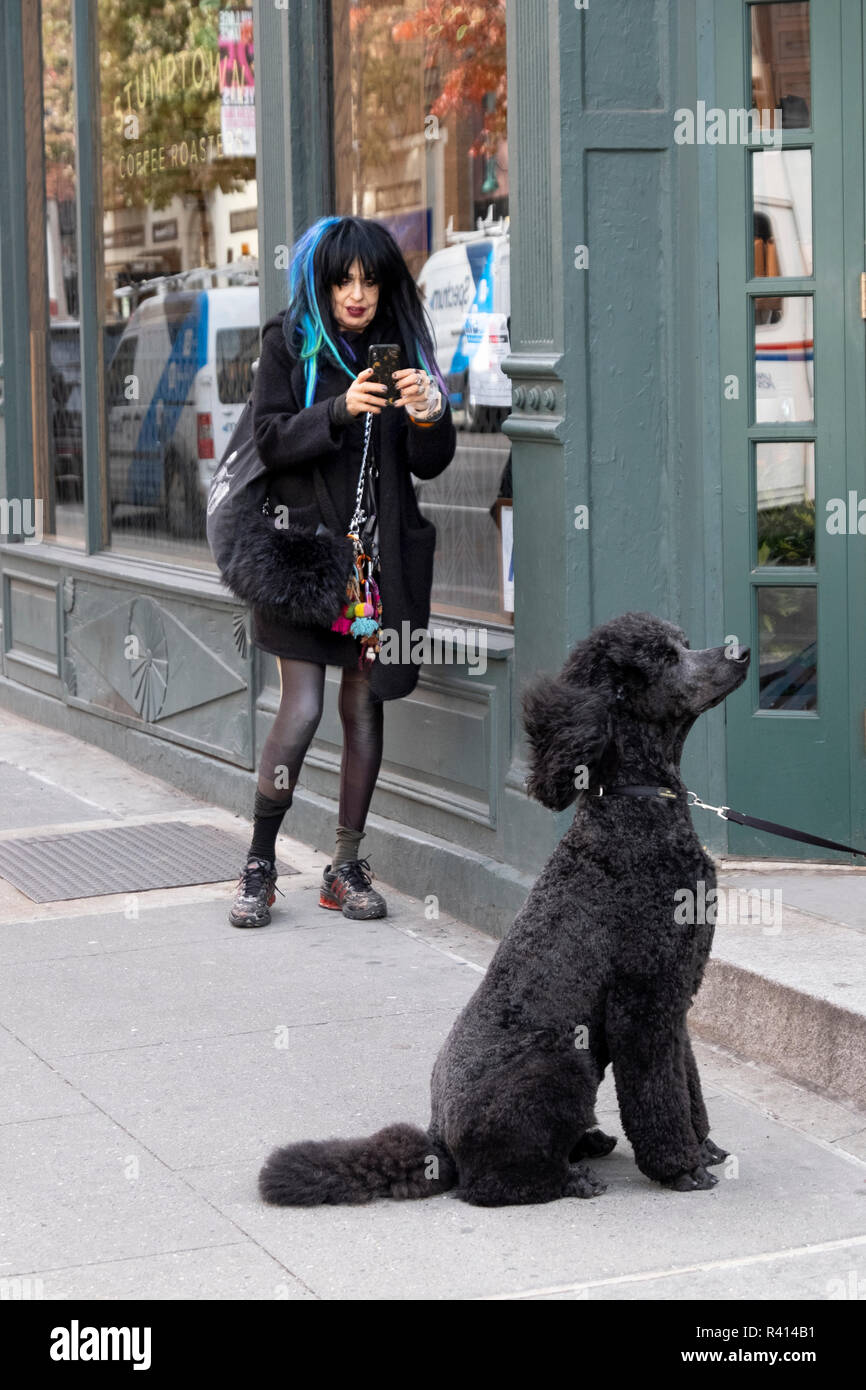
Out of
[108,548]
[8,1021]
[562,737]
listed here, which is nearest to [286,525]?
[8,1021]

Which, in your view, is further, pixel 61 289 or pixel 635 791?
pixel 61 289

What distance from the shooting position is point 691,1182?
12.7 ft

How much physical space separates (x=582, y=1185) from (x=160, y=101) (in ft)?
20.2

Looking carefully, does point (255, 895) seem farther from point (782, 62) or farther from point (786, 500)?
point (782, 62)

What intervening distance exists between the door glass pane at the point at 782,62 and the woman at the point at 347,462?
1.21 m

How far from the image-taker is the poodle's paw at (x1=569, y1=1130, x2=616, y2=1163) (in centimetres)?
409

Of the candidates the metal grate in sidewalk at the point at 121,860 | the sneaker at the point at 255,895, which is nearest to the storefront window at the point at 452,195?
the sneaker at the point at 255,895

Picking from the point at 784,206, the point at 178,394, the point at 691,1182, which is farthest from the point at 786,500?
the point at 178,394

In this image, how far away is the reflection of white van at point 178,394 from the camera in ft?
26.3

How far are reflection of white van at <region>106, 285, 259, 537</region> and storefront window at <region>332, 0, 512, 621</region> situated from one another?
1079 mm

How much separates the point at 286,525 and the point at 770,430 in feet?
5.06

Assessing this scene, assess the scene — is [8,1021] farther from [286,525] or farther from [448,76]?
[448,76]

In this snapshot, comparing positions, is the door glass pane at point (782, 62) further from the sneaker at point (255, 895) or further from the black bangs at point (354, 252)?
the sneaker at point (255, 895)

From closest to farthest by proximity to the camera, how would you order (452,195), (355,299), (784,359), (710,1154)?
(710,1154) → (784,359) → (355,299) → (452,195)
